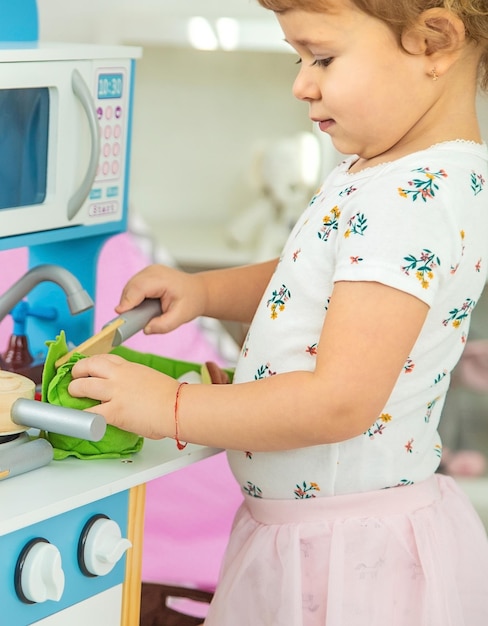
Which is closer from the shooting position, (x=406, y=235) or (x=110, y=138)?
(x=406, y=235)

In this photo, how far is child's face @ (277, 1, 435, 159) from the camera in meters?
1.03

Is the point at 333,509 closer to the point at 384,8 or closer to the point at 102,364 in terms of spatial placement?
the point at 102,364

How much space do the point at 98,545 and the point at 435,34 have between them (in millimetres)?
591

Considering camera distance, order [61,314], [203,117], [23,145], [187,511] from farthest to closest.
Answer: [203,117] → [187,511] → [61,314] → [23,145]

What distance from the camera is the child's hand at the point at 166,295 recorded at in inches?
51.0

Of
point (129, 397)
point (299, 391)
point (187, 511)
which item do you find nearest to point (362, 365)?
point (299, 391)

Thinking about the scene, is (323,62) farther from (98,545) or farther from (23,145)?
(98,545)

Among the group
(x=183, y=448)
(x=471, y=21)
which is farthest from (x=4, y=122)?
(x=471, y=21)

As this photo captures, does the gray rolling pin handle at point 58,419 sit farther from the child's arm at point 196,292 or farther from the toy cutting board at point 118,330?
Answer: the child's arm at point 196,292

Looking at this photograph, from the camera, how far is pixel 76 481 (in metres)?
1.05

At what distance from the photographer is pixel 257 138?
2.78 meters

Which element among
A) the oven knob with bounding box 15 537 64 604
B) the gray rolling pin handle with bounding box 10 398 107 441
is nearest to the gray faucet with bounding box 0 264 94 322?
the gray rolling pin handle with bounding box 10 398 107 441

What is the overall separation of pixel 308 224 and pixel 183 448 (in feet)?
0.88

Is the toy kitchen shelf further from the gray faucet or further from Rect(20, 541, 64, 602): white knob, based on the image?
the gray faucet
